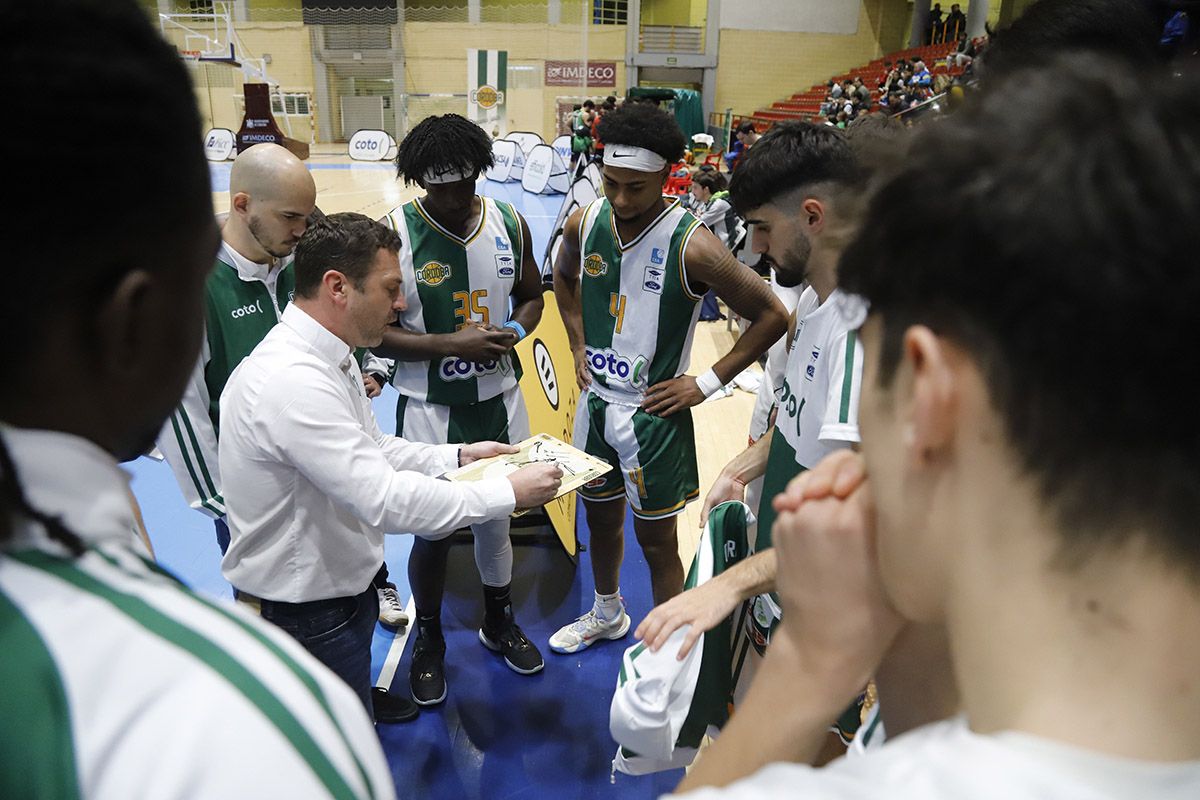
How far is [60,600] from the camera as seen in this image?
1.86 feet

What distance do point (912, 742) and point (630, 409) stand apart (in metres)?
2.69

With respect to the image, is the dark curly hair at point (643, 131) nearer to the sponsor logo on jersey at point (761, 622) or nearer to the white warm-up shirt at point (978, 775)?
the sponsor logo on jersey at point (761, 622)

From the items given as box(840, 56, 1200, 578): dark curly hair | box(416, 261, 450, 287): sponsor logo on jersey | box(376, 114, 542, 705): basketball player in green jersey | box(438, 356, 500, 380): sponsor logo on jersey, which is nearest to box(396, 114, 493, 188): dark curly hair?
box(376, 114, 542, 705): basketball player in green jersey

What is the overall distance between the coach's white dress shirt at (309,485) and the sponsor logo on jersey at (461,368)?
994mm

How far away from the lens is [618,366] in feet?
10.9

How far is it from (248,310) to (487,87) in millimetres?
19525

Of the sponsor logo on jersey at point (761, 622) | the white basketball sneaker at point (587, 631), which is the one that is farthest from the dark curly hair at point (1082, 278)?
the white basketball sneaker at point (587, 631)

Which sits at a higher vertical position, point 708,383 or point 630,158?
point 630,158

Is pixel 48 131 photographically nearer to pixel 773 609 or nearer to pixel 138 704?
pixel 138 704

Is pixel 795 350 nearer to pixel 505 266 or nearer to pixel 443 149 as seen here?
pixel 505 266

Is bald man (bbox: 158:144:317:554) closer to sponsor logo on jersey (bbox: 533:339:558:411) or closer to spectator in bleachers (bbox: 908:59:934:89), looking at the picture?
sponsor logo on jersey (bbox: 533:339:558:411)

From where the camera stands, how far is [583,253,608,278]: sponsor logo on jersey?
3.33 meters

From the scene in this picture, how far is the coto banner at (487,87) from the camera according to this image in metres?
20.5

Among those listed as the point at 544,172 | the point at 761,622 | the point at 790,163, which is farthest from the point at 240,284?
the point at 544,172
